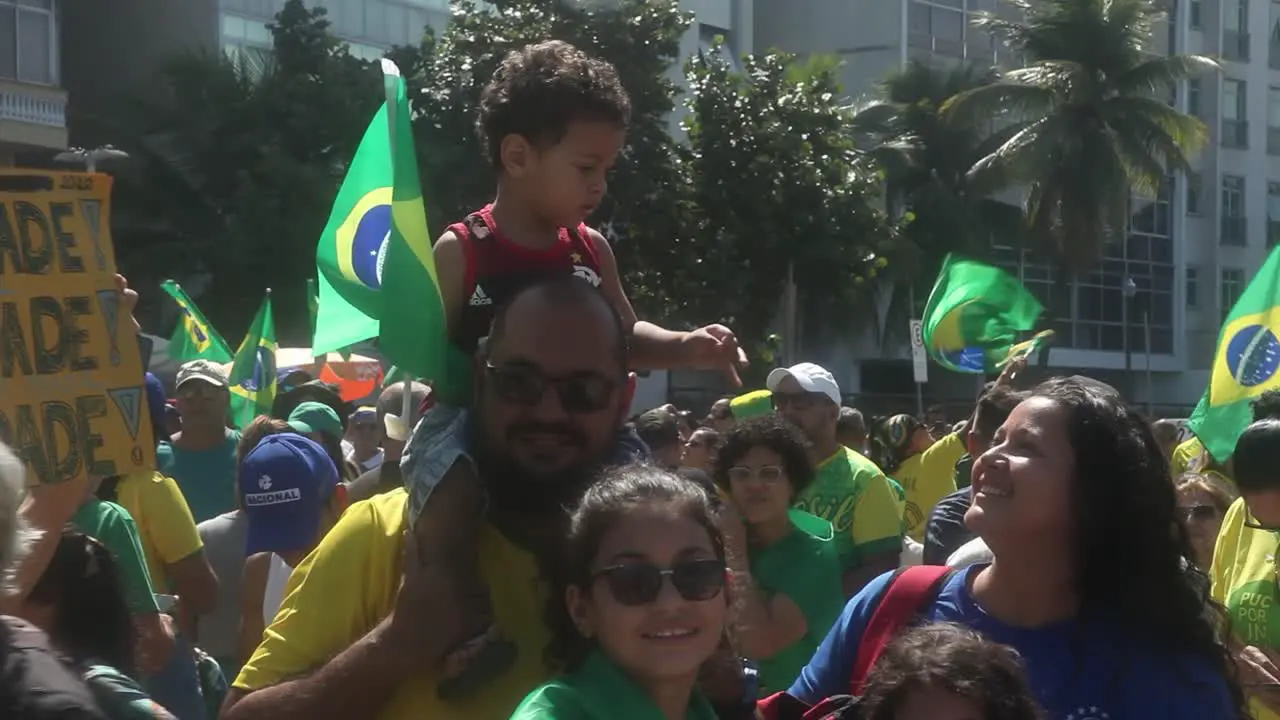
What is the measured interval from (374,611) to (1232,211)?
5165 cm

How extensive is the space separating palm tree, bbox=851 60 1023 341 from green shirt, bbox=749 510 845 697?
3598 centimetres

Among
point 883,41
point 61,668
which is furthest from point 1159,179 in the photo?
point 61,668

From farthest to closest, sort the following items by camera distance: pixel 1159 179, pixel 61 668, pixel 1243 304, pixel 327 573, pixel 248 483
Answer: pixel 1159 179
pixel 1243 304
pixel 248 483
pixel 327 573
pixel 61 668

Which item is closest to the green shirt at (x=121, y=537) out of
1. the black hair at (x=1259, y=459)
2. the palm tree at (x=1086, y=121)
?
the black hair at (x=1259, y=459)

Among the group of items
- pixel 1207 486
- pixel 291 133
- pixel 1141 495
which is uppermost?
pixel 291 133

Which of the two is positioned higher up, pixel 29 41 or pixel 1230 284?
pixel 29 41

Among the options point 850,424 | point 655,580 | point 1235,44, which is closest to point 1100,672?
point 655,580

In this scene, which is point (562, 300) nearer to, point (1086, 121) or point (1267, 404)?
point (1267, 404)

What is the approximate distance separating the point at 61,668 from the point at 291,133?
2862 cm

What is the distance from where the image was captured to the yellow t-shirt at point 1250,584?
502 cm

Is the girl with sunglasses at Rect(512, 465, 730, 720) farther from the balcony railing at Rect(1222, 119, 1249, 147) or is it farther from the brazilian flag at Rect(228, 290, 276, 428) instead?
the balcony railing at Rect(1222, 119, 1249, 147)

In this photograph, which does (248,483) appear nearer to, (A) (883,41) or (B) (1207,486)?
(B) (1207,486)

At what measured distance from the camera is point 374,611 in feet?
10.5

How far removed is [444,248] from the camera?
355cm
